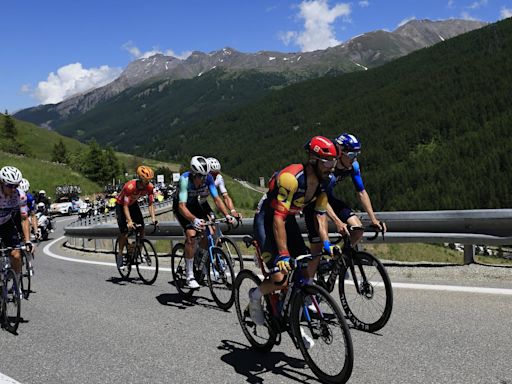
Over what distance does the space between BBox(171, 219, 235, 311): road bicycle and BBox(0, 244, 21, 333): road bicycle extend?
2.30m

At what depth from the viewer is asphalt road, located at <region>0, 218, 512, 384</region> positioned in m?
4.42

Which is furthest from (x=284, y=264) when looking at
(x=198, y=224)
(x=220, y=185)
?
(x=220, y=185)

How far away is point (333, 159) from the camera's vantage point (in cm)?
430

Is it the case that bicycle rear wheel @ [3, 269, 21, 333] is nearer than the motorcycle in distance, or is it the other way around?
bicycle rear wheel @ [3, 269, 21, 333]

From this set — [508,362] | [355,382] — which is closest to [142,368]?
[355,382]

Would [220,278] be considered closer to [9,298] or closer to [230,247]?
[230,247]

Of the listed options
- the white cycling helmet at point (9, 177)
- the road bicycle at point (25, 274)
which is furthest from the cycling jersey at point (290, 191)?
the road bicycle at point (25, 274)

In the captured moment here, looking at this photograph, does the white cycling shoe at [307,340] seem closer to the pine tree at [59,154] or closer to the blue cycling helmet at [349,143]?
the blue cycling helmet at [349,143]

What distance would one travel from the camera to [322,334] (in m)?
4.27

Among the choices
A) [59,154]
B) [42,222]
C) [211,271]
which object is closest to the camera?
[211,271]

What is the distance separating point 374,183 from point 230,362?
14764 centimetres

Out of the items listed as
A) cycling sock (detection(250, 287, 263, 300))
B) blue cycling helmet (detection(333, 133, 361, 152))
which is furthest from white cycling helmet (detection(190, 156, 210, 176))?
cycling sock (detection(250, 287, 263, 300))

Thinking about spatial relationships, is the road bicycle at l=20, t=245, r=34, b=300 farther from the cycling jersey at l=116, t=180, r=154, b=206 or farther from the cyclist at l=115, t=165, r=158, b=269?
the cycling jersey at l=116, t=180, r=154, b=206

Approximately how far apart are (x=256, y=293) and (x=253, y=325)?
1.71ft
